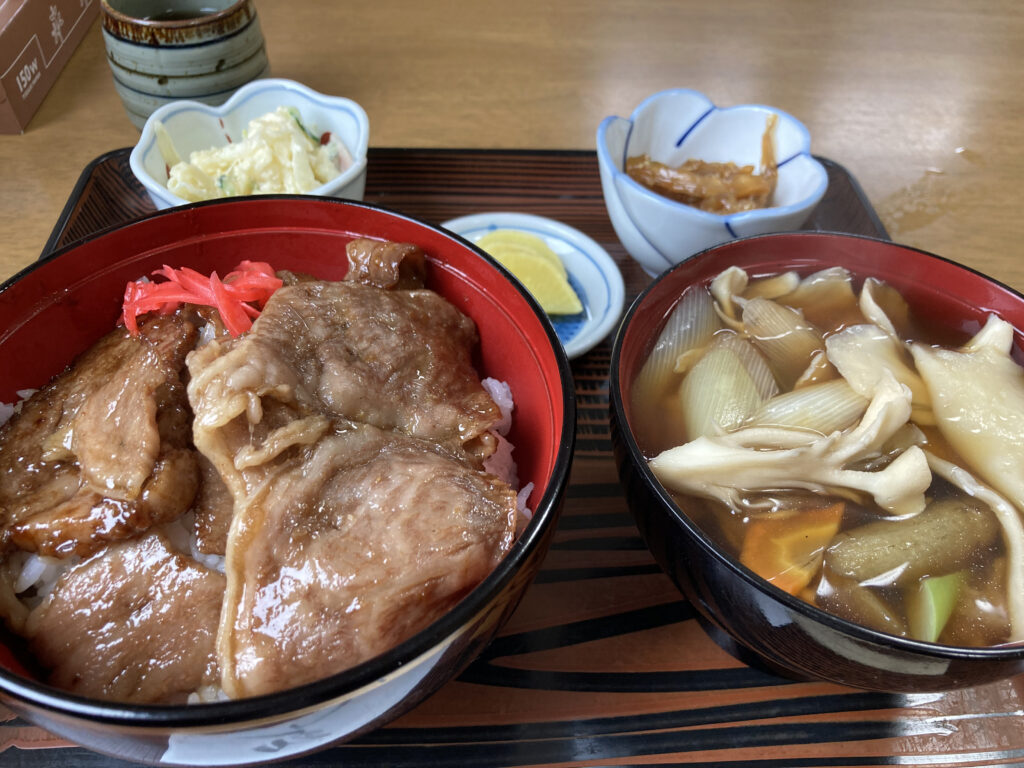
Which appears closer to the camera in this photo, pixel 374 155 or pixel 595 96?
pixel 374 155

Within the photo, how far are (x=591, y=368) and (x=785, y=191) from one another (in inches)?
30.4

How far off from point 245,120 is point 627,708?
6.49ft

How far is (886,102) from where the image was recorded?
2754 mm

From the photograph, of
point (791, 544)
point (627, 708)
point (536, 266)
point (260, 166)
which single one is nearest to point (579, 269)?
point (536, 266)

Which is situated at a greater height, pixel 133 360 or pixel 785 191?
pixel 133 360

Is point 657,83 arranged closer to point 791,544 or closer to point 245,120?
point 245,120

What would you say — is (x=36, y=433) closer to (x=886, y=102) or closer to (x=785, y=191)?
(x=785, y=191)

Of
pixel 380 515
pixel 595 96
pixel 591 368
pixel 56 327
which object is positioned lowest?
pixel 591 368

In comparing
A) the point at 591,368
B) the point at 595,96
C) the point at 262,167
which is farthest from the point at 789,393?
the point at 595,96

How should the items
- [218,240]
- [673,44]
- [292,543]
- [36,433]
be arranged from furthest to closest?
[673,44] < [218,240] < [36,433] < [292,543]

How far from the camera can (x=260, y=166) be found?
1893mm

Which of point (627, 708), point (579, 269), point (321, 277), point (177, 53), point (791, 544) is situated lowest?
point (627, 708)

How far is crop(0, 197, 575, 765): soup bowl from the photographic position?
29.3 inches

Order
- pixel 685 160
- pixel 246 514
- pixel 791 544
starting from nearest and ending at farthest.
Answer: pixel 246 514
pixel 791 544
pixel 685 160
